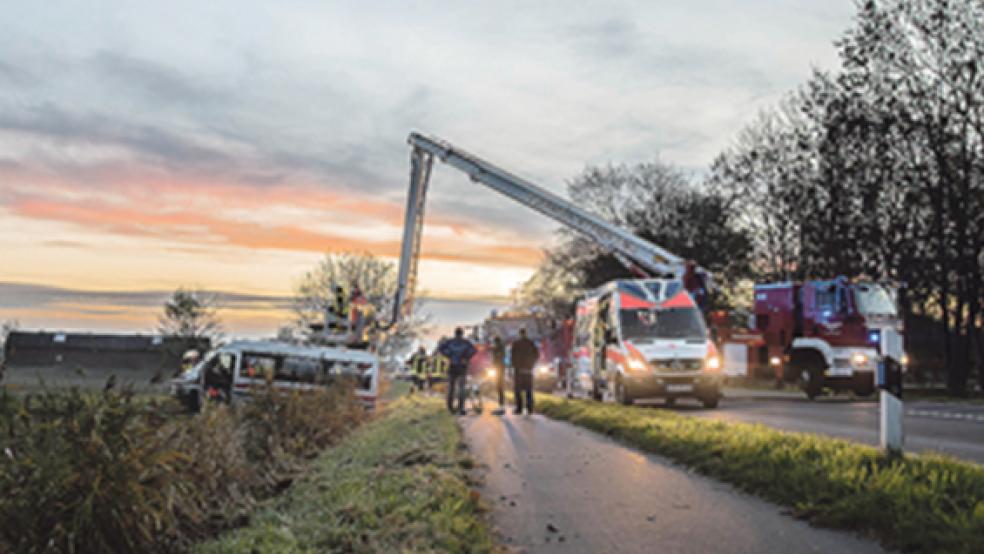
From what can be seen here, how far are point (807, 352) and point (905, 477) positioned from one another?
2182 cm

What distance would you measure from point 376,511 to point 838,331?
23.1 m

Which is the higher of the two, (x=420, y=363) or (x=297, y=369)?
(x=420, y=363)

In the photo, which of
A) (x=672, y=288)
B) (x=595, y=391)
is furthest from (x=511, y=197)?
(x=672, y=288)

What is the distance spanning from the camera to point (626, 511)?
7.50 metres

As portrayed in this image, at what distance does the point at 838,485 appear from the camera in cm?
750

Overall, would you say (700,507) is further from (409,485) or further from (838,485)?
(409,485)

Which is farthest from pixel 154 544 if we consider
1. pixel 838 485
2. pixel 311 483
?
pixel 838 485

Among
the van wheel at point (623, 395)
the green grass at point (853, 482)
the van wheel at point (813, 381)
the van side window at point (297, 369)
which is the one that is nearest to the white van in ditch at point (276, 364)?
the van side window at point (297, 369)

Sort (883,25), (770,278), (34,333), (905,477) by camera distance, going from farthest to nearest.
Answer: (34,333), (770,278), (883,25), (905,477)

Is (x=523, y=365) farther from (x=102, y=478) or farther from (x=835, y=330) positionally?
(x=102, y=478)

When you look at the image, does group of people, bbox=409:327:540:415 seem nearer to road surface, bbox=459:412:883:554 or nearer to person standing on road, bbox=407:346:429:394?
road surface, bbox=459:412:883:554

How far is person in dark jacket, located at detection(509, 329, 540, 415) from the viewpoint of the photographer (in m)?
21.0

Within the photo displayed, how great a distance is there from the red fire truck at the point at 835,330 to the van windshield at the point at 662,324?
680 centimetres

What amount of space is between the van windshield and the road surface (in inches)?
397
